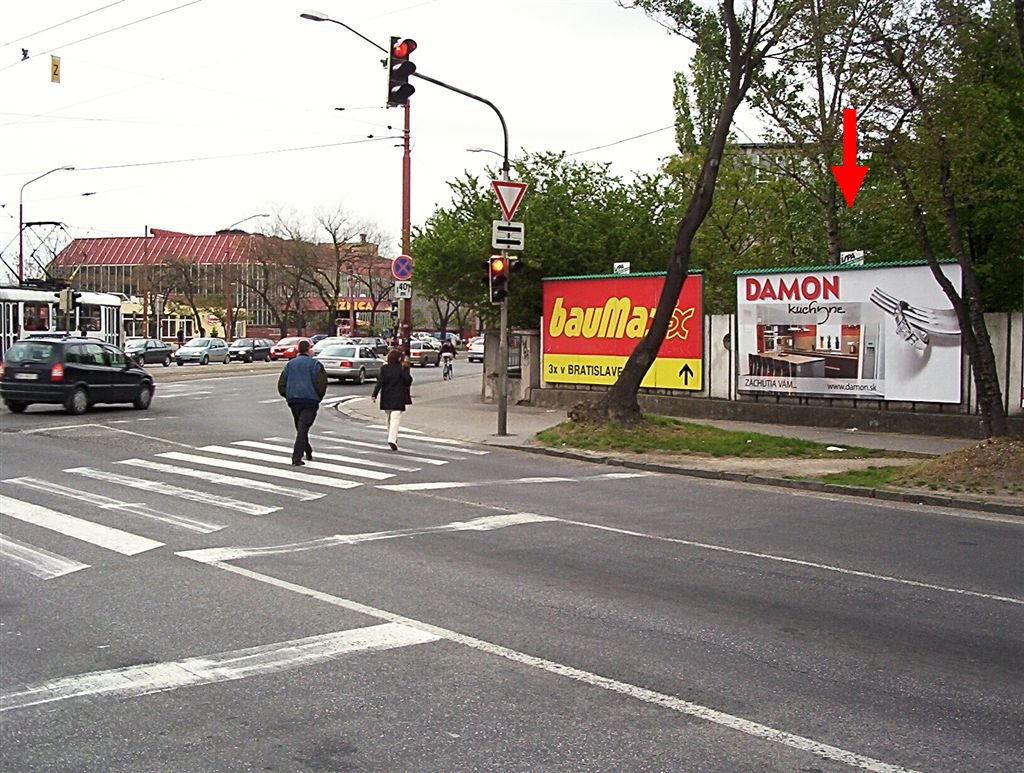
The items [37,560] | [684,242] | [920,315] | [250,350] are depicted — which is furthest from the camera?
[250,350]

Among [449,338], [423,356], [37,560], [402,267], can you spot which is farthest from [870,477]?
[449,338]

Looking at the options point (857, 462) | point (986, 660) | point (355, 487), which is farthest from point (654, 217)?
point (986, 660)

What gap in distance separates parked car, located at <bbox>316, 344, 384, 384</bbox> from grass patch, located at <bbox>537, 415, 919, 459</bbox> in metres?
21.5

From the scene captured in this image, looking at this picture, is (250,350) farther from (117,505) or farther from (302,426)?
(117,505)

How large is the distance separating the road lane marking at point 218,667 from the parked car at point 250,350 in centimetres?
6067

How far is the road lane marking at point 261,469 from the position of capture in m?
14.2

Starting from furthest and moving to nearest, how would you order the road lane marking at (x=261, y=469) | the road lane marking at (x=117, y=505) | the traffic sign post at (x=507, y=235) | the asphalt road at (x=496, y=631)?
the traffic sign post at (x=507, y=235), the road lane marking at (x=261, y=469), the road lane marking at (x=117, y=505), the asphalt road at (x=496, y=631)

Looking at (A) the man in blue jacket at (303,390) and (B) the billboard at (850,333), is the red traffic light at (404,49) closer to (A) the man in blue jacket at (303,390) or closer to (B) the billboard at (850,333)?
(A) the man in blue jacket at (303,390)

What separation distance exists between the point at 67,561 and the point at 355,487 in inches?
199

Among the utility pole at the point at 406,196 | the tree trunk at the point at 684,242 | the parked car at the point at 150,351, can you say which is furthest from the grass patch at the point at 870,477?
the parked car at the point at 150,351

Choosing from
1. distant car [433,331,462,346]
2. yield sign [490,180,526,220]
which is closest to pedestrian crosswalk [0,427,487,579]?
yield sign [490,180,526,220]

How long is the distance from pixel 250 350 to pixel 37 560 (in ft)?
197

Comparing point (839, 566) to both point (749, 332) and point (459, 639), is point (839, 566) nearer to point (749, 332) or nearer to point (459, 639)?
point (459, 639)

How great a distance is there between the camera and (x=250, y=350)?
67.8 metres
